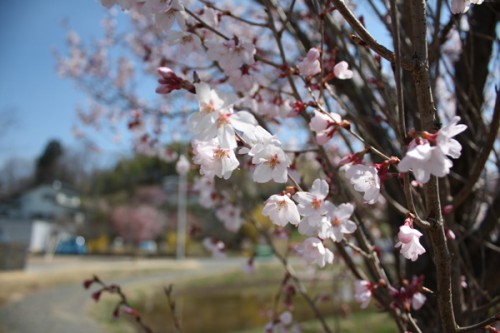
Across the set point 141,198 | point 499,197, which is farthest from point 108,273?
point 141,198

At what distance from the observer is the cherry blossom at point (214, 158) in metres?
0.95

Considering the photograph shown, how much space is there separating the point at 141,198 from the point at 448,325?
36.1m

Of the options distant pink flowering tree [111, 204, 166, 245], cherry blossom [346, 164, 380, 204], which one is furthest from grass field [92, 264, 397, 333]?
distant pink flowering tree [111, 204, 166, 245]

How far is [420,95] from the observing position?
89 cm

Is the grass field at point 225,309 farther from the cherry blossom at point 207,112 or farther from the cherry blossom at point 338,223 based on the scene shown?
the cherry blossom at point 207,112

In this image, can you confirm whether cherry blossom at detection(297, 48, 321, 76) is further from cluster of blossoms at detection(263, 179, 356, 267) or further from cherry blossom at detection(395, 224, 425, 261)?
cherry blossom at detection(395, 224, 425, 261)

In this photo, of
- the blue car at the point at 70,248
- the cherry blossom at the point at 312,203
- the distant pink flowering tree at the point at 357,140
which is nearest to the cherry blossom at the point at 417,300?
the distant pink flowering tree at the point at 357,140

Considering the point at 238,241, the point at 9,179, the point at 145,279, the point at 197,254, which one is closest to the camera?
the point at 145,279

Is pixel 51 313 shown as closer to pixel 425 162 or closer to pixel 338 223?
pixel 338 223

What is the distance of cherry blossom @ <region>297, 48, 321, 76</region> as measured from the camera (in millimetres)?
1224

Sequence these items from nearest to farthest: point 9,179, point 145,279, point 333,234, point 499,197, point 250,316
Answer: point 333,234 → point 499,197 → point 250,316 → point 145,279 → point 9,179

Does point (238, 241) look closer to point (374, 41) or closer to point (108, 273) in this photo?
point (108, 273)

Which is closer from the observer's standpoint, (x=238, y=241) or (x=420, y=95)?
(x=420, y=95)

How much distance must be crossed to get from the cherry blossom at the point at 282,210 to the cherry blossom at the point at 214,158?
6.1 inches
